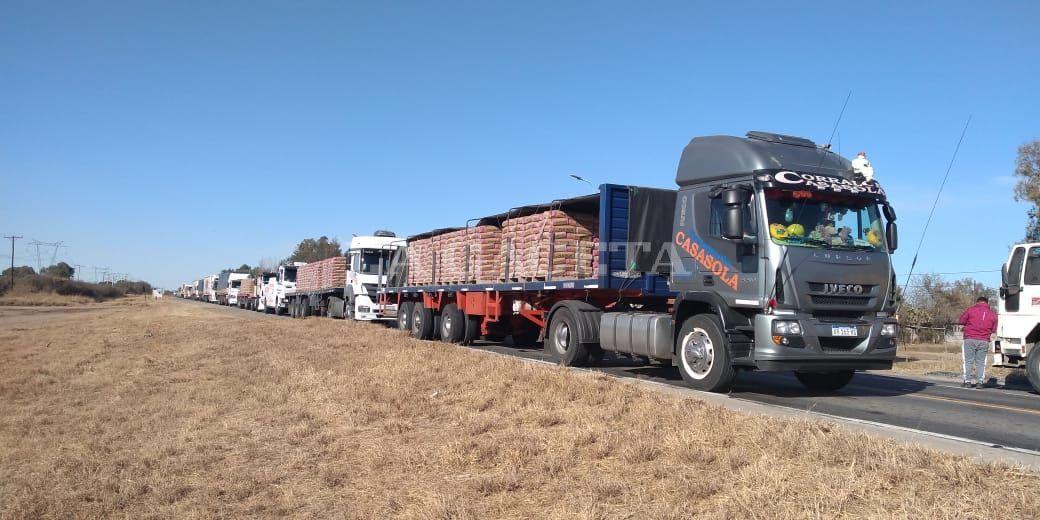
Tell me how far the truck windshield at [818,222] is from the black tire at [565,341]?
4.59 meters

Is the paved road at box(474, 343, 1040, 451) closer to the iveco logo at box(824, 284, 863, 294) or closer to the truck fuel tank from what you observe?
the truck fuel tank

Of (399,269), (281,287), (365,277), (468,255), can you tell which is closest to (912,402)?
(468,255)

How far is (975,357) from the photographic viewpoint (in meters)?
13.3

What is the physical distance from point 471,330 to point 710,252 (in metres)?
9.66

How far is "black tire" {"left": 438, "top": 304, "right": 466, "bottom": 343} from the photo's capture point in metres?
19.3

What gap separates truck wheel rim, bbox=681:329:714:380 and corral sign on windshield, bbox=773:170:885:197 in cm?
237

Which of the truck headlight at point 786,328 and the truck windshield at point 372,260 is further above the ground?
the truck windshield at point 372,260

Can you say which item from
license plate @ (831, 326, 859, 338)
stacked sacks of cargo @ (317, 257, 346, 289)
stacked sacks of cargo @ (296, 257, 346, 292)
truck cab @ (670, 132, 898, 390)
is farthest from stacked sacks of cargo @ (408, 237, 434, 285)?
license plate @ (831, 326, 859, 338)

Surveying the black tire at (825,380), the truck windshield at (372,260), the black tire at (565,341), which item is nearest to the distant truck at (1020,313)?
the black tire at (825,380)

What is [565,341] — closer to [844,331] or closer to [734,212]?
[734,212]

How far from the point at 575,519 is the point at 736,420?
2.78 meters

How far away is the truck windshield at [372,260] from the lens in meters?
29.0

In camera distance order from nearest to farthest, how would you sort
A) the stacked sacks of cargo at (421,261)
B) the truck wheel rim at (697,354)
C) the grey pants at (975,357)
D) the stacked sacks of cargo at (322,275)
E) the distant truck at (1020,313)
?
the truck wheel rim at (697,354)
the distant truck at (1020,313)
the grey pants at (975,357)
the stacked sacks of cargo at (421,261)
the stacked sacks of cargo at (322,275)

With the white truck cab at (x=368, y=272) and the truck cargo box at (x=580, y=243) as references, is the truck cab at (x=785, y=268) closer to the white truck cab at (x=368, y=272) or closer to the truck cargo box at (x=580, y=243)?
the truck cargo box at (x=580, y=243)
